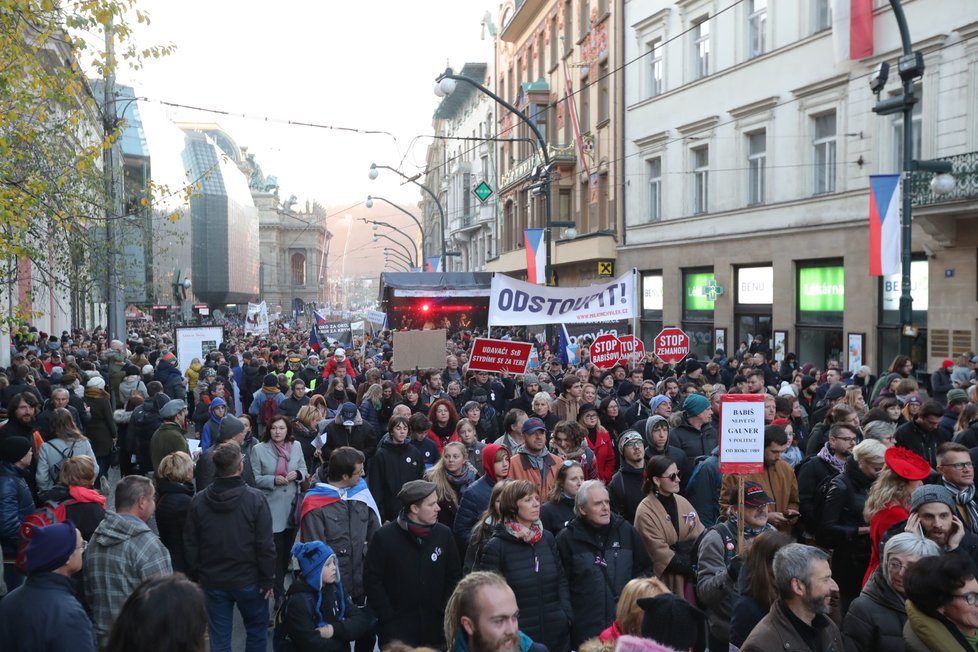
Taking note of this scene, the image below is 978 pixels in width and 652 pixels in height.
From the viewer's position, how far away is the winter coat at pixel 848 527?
20.4ft

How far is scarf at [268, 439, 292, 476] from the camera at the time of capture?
8203 mm

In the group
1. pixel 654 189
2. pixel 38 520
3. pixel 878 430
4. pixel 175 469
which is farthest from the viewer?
pixel 654 189

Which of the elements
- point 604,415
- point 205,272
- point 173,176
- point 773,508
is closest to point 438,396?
point 604,415

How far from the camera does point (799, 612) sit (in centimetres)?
406

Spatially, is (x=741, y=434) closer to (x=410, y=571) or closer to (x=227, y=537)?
(x=410, y=571)

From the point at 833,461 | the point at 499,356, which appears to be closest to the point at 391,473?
the point at 833,461

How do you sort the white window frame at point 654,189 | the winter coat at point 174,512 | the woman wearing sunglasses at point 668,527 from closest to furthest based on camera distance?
the woman wearing sunglasses at point 668,527 → the winter coat at point 174,512 → the white window frame at point 654,189

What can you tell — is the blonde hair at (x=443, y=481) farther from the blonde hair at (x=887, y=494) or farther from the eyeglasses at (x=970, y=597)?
the eyeglasses at (x=970, y=597)

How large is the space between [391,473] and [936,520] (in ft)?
15.2

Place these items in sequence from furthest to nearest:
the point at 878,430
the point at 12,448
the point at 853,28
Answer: the point at 853,28, the point at 878,430, the point at 12,448

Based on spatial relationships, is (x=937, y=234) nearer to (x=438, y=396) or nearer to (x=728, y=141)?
(x=728, y=141)

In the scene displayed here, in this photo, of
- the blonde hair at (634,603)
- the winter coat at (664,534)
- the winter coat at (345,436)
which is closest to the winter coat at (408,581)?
the winter coat at (664,534)

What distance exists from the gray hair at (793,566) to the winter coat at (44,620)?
119 inches

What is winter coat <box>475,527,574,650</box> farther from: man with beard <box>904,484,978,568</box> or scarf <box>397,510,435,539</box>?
man with beard <box>904,484,978,568</box>
